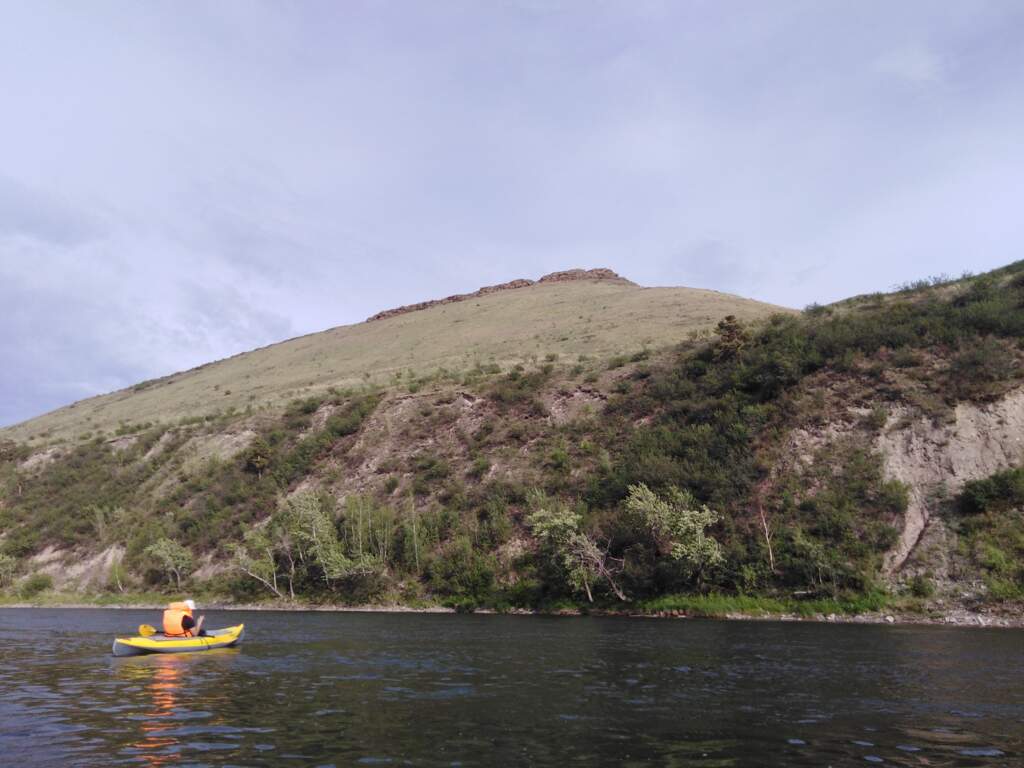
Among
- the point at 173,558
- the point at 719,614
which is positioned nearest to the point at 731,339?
the point at 719,614

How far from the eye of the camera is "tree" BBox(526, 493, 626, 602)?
110 ft

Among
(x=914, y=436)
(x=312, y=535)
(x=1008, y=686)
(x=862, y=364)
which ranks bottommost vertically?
(x=1008, y=686)

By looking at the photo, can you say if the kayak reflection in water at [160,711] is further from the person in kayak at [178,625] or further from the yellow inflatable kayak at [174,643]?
the person in kayak at [178,625]

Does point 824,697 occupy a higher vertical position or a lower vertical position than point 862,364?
lower

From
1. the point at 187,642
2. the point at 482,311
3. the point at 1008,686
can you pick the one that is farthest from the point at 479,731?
the point at 482,311

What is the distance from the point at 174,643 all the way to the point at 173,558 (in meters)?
25.8

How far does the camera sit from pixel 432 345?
8494cm

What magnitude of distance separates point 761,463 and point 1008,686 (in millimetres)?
21889

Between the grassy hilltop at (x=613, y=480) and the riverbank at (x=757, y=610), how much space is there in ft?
0.73

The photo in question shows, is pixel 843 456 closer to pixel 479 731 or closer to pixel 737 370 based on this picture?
pixel 737 370

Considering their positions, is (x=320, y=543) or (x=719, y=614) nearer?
(x=719, y=614)

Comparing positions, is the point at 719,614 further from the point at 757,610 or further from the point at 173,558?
the point at 173,558

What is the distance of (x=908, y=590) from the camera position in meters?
27.8

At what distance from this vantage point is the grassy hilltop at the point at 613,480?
1206 inches
